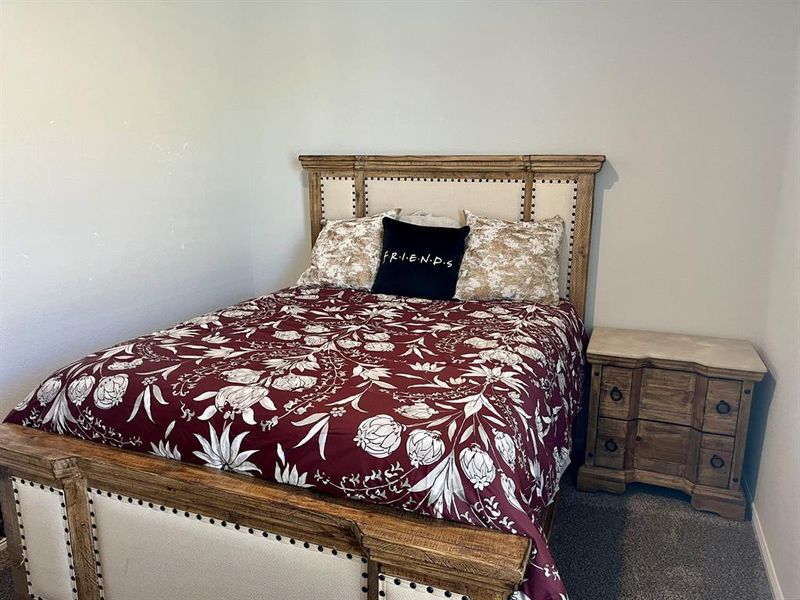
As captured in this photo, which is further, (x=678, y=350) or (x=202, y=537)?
(x=678, y=350)

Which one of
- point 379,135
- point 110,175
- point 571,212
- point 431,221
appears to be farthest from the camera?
point 379,135

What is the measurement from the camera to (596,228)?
296 centimetres

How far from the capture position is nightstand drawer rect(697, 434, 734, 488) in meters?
2.45

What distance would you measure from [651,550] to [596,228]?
4.67 feet

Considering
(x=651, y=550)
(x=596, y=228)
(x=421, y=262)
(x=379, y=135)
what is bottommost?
(x=651, y=550)

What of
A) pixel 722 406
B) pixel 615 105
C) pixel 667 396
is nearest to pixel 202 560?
pixel 667 396

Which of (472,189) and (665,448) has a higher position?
(472,189)

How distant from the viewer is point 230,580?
162 cm

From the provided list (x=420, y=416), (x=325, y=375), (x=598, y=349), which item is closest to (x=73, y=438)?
(x=325, y=375)

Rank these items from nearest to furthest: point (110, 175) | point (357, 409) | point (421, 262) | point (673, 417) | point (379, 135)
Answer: point (357, 409) → point (673, 417) → point (110, 175) → point (421, 262) → point (379, 135)

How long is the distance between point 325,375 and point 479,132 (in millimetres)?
1782

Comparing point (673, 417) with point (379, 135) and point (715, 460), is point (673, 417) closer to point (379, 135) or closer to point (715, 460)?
point (715, 460)

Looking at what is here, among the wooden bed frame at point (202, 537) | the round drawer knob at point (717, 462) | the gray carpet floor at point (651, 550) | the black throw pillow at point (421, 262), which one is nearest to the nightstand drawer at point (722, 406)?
the round drawer knob at point (717, 462)

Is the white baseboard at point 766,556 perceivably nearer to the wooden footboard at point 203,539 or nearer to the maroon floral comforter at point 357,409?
the maroon floral comforter at point 357,409
